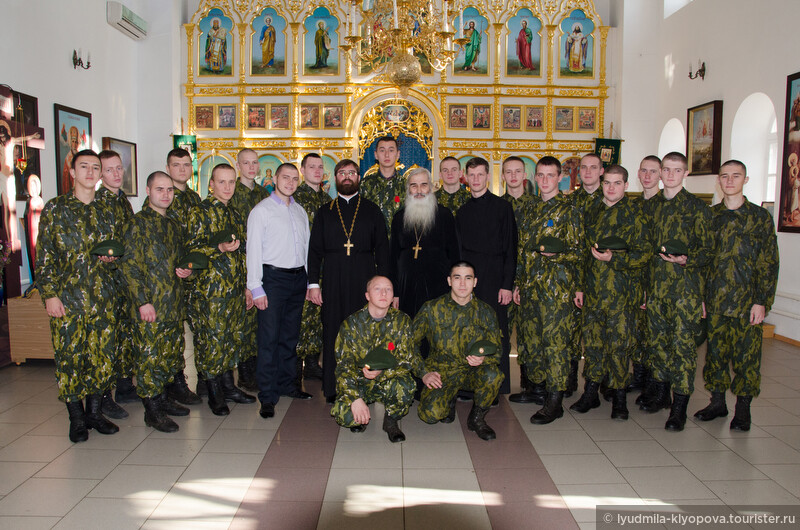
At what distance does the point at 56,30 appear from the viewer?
817 centimetres

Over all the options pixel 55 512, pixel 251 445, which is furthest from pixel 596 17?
pixel 55 512

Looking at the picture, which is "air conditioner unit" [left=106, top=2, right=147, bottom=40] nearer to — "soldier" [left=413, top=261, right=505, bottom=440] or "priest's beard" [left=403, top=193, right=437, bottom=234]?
"priest's beard" [left=403, top=193, right=437, bottom=234]

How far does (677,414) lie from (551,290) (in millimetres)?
1199

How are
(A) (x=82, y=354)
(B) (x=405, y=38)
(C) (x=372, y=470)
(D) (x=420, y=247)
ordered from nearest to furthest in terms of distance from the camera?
1. (C) (x=372, y=470)
2. (A) (x=82, y=354)
3. (D) (x=420, y=247)
4. (B) (x=405, y=38)

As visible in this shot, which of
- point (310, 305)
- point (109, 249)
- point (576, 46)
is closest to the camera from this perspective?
point (109, 249)

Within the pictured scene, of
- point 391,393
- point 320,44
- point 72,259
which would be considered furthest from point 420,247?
point 320,44

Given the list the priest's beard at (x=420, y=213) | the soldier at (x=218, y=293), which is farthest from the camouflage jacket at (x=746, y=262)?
the soldier at (x=218, y=293)

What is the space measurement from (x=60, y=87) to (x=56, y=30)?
2.49 ft

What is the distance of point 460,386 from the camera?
4082mm

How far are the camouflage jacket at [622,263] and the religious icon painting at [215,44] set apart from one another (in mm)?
9598

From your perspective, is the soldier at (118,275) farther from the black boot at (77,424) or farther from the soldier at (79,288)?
the black boot at (77,424)

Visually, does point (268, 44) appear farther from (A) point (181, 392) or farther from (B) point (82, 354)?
(B) point (82, 354)

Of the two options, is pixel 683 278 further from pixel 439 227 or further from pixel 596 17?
pixel 596 17

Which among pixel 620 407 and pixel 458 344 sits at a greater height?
pixel 458 344
